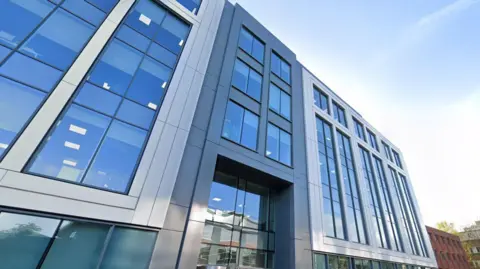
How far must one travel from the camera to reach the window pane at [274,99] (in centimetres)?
1509

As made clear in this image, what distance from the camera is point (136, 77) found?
9.49m

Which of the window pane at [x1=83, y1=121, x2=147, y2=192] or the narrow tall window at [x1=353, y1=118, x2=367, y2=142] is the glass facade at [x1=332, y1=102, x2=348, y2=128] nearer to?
the narrow tall window at [x1=353, y1=118, x2=367, y2=142]

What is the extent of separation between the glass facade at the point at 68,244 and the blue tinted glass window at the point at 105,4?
833 cm

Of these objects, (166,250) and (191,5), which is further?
(191,5)

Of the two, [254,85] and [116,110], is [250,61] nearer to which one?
[254,85]

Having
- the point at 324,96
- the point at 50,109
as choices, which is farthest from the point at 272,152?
the point at 324,96

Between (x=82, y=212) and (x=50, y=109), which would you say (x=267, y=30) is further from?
Result: (x=82, y=212)

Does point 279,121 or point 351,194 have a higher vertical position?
point 279,121

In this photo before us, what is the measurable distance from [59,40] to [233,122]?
796 cm

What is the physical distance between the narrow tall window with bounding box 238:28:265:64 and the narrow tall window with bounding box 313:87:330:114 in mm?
7425

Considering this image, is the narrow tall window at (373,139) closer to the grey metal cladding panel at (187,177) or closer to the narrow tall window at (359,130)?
the narrow tall window at (359,130)

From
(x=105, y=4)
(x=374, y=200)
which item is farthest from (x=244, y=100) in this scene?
(x=374, y=200)

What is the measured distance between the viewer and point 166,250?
7.64m

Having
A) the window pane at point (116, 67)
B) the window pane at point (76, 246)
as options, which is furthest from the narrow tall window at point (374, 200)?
the window pane at point (116, 67)
